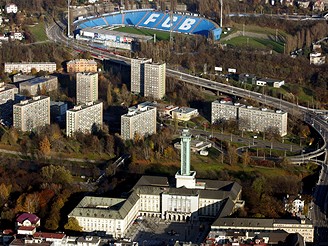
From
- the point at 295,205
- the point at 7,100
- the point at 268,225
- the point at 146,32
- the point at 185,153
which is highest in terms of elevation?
the point at 146,32

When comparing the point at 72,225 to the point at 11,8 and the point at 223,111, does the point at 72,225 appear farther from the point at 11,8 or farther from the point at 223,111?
the point at 11,8

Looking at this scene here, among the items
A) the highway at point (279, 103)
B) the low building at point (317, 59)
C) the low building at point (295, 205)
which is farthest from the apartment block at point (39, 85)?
the low building at point (295, 205)

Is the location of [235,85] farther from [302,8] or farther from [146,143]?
[302,8]

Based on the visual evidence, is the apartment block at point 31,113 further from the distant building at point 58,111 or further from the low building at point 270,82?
the low building at point 270,82

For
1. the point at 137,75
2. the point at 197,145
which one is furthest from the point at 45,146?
the point at 137,75

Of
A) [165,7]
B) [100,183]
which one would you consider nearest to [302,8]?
[165,7]

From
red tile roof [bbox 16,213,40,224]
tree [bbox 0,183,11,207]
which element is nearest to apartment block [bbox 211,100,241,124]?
tree [bbox 0,183,11,207]
